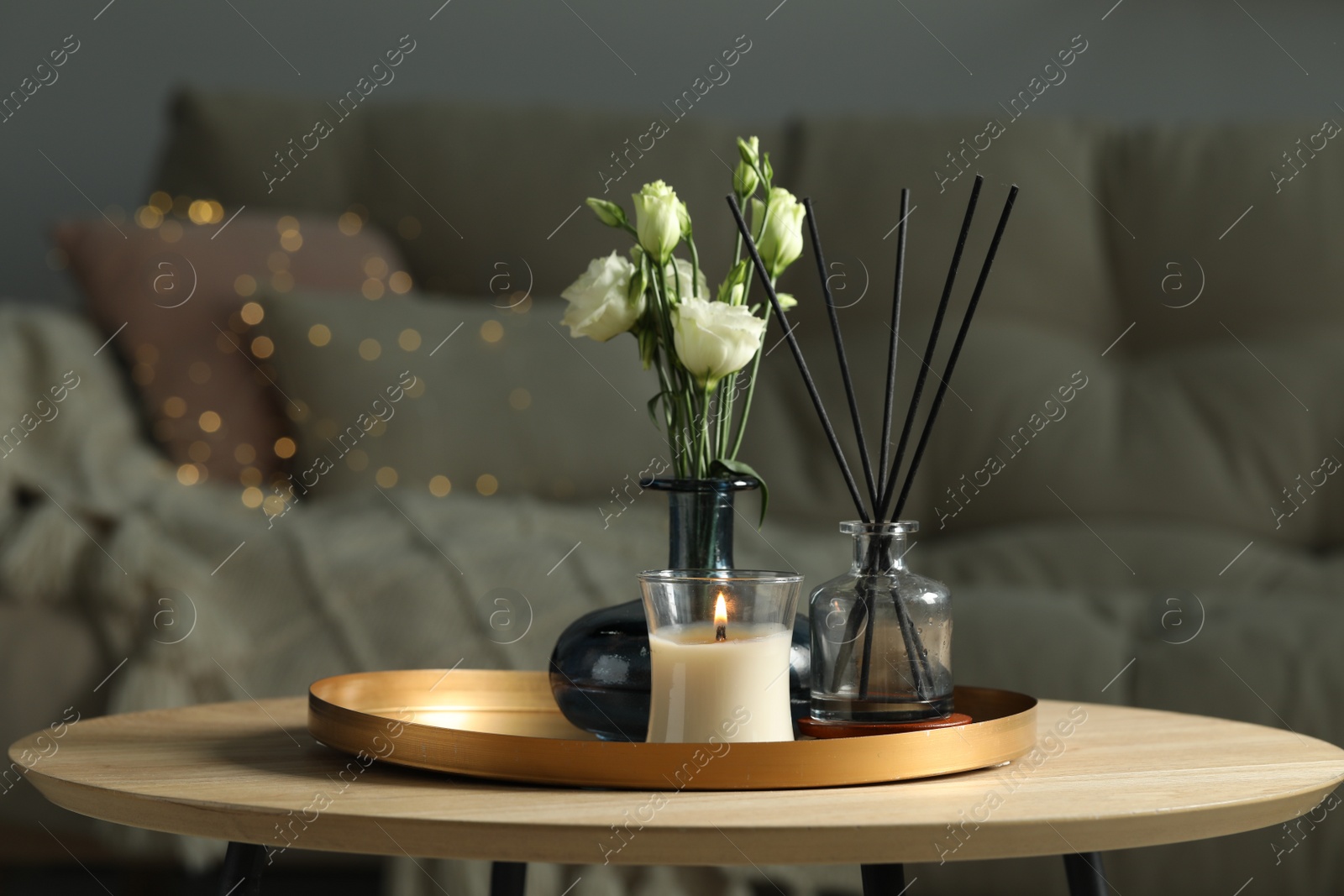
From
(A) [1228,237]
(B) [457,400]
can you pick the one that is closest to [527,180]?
(B) [457,400]

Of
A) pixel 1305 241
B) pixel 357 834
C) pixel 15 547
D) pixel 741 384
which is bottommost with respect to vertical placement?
pixel 357 834

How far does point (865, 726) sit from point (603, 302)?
271 mm

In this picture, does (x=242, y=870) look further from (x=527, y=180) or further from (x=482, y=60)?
(x=482, y=60)

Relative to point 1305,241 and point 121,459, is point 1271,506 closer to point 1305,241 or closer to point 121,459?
point 1305,241

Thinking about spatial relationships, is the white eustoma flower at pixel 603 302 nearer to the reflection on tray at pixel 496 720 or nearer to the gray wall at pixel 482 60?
the reflection on tray at pixel 496 720

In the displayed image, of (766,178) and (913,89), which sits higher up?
(913,89)

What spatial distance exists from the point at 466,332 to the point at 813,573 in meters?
0.57

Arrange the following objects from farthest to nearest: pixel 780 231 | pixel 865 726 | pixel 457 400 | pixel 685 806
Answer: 1. pixel 457 400
2. pixel 780 231
3. pixel 865 726
4. pixel 685 806

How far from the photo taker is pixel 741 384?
5.84 ft

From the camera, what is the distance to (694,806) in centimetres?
54

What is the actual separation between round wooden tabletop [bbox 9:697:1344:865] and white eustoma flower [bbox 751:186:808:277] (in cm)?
31

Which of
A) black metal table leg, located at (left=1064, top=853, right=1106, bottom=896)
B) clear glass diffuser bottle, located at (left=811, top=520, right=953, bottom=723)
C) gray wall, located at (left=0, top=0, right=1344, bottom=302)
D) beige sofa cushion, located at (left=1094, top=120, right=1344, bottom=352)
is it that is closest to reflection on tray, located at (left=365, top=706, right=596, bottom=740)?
clear glass diffuser bottle, located at (left=811, top=520, right=953, bottom=723)

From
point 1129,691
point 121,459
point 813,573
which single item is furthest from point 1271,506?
point 121,459

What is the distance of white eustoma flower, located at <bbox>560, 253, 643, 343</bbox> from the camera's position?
74cm
